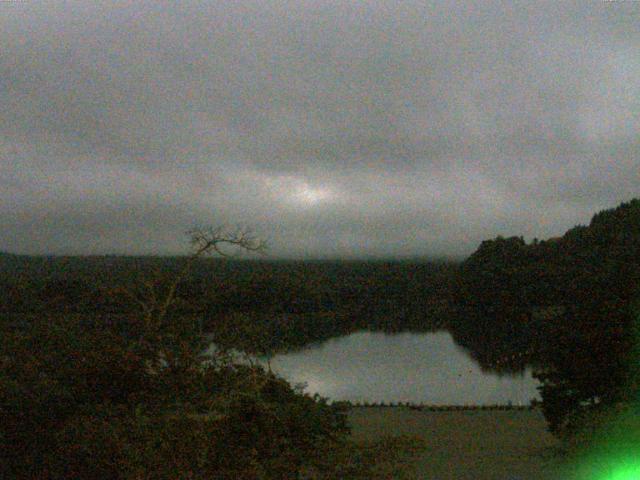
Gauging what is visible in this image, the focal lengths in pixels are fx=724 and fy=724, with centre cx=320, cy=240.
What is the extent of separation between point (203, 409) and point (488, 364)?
84.3 ft

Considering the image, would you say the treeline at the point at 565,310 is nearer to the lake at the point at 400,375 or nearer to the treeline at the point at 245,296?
the lake at the point at 400,375

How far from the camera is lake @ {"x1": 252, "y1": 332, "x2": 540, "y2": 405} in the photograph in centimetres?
2258

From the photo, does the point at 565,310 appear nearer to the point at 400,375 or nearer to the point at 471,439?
the point at 471,439

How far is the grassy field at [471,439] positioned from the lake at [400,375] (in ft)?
10.3

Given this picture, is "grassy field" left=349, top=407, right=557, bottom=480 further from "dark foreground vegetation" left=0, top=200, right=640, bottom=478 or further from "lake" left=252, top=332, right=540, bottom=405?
"lake" left=252, top=332, right=540, bottom=405

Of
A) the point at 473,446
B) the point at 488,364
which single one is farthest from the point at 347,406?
the point at 488,364

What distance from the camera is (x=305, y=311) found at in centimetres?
4225

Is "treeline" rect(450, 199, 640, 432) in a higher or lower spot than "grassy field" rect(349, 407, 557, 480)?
higher

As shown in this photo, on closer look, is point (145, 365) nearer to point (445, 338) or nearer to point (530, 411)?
point (530, 411)

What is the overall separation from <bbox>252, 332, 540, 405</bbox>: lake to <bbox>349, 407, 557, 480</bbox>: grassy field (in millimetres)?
3140

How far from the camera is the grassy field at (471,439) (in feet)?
37.1

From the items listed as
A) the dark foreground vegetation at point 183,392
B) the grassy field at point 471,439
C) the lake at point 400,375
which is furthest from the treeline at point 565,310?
the lake at point 400,375

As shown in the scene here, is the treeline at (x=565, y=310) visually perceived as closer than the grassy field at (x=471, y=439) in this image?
Yes

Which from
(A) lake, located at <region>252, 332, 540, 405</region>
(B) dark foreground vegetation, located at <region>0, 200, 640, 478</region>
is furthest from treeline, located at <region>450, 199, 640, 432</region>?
(A) lake, located at <region>252, 332, 540, 405</region>
